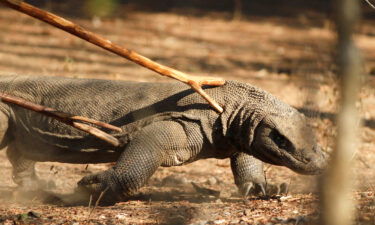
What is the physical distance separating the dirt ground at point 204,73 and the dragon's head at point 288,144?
233 mm

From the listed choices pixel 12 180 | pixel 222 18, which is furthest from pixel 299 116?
pixel 222 18

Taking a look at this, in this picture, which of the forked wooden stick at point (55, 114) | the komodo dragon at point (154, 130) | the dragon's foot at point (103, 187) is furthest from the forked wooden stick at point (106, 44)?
the dragon's foot at point (103, 187)

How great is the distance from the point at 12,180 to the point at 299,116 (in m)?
2.91

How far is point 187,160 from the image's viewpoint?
17.9 ft

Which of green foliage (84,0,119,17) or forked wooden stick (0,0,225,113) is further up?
forked wooden stick (0,0,225,113)

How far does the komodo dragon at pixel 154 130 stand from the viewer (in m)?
5.29

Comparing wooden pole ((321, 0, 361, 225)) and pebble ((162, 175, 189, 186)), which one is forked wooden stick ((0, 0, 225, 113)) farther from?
wooden pole ((321, 0, 361, 225))

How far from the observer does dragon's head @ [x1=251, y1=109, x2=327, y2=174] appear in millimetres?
5293

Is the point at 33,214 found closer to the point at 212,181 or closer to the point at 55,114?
the point at 55,114

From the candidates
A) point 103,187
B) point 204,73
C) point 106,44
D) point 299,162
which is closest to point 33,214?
point 103,187

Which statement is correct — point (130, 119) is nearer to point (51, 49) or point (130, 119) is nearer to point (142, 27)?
point (51, 49)

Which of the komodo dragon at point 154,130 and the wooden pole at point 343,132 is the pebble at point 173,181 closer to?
the komodo dragon at point 154,130

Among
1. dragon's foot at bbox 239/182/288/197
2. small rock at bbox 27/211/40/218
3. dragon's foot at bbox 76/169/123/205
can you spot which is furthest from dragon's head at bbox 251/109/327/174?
small rock at bbox 27/211/40/218

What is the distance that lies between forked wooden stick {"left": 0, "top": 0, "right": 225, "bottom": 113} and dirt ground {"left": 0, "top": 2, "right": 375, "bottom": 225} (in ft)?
2.52
